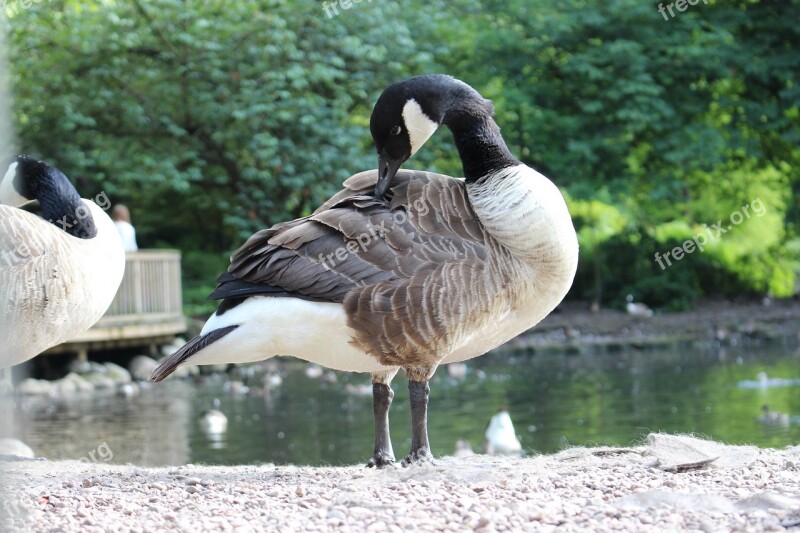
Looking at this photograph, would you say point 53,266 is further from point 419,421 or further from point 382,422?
point 419,421

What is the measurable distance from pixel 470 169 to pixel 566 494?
2.15 meters

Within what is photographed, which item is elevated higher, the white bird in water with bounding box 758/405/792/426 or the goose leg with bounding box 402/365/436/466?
the goose leg with bounding box 402/365/436/466

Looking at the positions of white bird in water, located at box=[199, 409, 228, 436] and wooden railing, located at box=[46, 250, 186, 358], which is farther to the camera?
wooden railing, located at box=[46, 250, 186, 358]

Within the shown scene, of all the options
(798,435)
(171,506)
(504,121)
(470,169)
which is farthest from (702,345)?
(171,506)

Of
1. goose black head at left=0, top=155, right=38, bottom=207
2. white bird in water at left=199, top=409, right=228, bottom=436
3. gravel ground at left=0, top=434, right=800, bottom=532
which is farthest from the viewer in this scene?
white bird in water at left=199, top=409, right=228, bottom=436

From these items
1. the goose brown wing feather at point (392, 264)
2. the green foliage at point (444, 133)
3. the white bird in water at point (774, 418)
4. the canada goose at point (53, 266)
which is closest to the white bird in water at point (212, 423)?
the canada goose at point (53, 266)

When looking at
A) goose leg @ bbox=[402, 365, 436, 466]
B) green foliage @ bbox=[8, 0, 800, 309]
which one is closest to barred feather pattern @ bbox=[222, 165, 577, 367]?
goose leg @ bbox=[402, 365, 436, 466]

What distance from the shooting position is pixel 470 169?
6215 mm

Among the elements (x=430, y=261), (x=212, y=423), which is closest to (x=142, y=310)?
(x=212, y=423)

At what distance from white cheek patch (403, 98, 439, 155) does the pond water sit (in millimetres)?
4065

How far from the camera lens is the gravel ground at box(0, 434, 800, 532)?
174 inches

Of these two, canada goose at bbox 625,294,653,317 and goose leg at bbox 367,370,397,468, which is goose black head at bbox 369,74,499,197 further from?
canada goose at bbox 625,294,653,317

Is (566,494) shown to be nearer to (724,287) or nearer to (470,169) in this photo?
(470,169)

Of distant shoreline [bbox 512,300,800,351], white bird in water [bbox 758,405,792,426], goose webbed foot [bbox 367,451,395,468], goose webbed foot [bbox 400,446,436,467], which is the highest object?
goose webbed foot [bbox 400,446,436,467]
